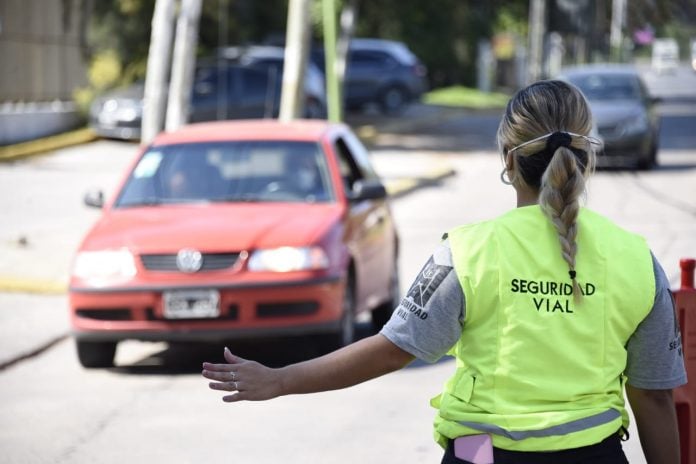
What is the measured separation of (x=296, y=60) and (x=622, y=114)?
5.74 metres

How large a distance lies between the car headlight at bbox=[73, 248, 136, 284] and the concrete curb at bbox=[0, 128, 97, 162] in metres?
17.3

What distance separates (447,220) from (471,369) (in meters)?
16.0

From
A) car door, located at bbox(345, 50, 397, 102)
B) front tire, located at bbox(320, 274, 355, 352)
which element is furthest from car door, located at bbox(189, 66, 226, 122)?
front tire, located at bbox(320, 274, 355, 352)

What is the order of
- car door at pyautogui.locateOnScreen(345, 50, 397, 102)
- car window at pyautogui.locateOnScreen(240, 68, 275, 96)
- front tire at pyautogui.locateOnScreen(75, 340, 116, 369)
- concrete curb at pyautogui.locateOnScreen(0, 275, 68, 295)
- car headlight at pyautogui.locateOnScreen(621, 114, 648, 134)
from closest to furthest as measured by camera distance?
front tire at pyautogui.locateOnScreen(75, 340, 116, 369), concrete curb at pyautogui.locateOnScreen(0, 275, 68, 295), car headlight at pyautogui.locateOnScreen(621, 114, 648, 134), car window at pyautogui.locateOnScreen(240, 68, 275, 96), car door at pyautogui.locateOnScreen(345, 50, 397, 102)

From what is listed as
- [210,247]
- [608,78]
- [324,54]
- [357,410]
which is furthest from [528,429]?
[324,54]

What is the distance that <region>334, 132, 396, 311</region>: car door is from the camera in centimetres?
1021

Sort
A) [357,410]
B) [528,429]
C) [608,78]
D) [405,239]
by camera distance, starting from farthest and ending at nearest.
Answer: [608,78], [405,239], [357,410], [528,429]

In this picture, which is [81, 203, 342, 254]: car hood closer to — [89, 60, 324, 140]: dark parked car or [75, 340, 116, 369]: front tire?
[75, 340, 116, 369]: front tire

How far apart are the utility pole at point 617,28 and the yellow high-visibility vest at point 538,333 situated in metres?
32.6

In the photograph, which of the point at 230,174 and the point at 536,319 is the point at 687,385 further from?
the point at 230,174

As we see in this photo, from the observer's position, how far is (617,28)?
45156 mm

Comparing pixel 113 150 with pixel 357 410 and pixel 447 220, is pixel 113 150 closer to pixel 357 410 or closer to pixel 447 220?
pixel 447 220

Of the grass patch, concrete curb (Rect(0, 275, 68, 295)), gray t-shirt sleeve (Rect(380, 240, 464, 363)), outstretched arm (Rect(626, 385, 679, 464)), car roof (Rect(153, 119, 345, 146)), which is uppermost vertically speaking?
gray t-shirt sleeve (Rect(380, 240, 464, 363))

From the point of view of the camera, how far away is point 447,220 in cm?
1920
